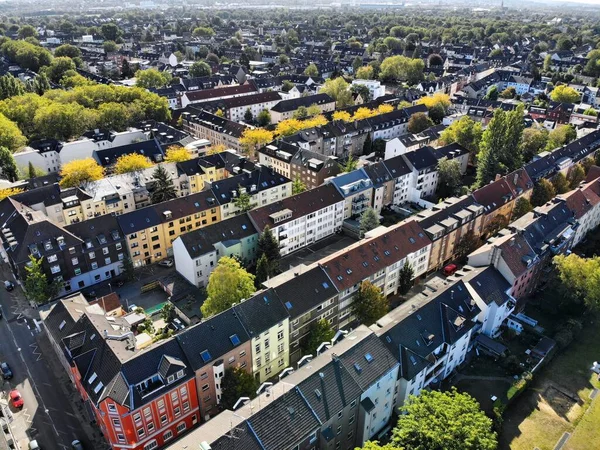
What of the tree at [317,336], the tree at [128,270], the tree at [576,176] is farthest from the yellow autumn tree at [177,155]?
the tree at [576,176]

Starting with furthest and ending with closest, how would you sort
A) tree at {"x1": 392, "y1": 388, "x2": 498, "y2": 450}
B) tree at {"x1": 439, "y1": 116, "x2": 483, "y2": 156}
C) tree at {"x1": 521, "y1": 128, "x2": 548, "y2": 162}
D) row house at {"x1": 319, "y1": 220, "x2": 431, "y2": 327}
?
tree at {"x1": 439, "y1": 116, "x2": 483, "y2": 156}
tree at {"x1": 521, "y1": 128, "x2": 548, "y2": 162}
row house at {"x1": 319, "y1": 220, "x2": 431, "y2": 327}
tree at {"x1": 392, "y1": 388, "x2": 498, "y2": 450}

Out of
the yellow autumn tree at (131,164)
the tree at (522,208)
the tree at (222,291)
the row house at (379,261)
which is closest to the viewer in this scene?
the tree at (222,291)

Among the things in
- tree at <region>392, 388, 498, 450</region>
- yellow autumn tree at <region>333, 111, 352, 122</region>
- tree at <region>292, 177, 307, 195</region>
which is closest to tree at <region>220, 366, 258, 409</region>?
tree at <region>392, 388, 498, 450</region>

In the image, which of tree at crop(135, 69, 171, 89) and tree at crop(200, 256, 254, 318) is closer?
tree at crop(200, 256, 254, 318)

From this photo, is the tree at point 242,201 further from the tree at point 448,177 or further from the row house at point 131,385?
the tree at point 448,177

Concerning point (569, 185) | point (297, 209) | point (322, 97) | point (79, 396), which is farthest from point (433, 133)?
point (79, 396)

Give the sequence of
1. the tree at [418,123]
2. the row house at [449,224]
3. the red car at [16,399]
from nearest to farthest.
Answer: the red car at [16,399], the row house at [449,224], the tree at [418,123]

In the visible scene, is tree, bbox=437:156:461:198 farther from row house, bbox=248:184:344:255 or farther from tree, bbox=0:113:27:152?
tree, bbox=0:113:27:152

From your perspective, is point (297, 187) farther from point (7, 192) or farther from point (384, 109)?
point (384, 109)
